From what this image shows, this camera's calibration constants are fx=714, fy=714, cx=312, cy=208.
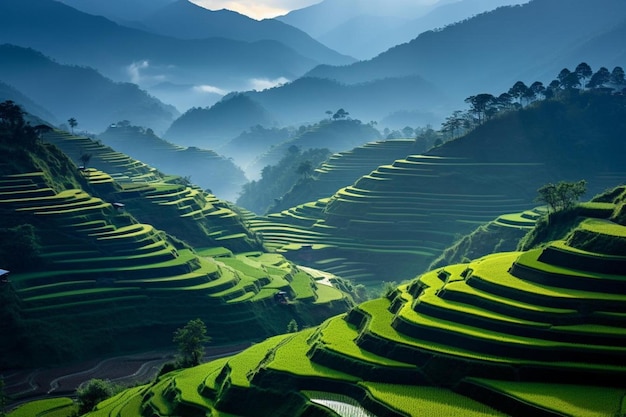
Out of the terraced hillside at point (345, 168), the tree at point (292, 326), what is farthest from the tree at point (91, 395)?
the terraced hillside at point (345, 168)

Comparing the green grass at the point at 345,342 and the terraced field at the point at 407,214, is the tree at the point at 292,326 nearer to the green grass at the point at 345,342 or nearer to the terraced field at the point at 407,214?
the green grass at the point at 345,342

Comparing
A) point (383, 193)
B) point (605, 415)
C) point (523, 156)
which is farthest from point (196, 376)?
point (523, 156)

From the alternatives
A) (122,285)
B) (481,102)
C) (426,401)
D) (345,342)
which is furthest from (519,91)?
(426,401)

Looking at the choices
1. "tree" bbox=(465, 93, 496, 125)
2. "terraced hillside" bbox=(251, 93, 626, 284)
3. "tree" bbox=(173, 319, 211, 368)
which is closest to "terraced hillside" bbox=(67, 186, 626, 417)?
"tree" bbox=(173, 319, 211, 368)

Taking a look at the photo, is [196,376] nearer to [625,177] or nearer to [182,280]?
[182,280]

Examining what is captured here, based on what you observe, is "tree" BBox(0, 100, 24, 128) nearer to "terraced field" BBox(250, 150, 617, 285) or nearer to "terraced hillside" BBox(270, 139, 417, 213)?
"terraced field" BBox(250, 150, 617, 285)

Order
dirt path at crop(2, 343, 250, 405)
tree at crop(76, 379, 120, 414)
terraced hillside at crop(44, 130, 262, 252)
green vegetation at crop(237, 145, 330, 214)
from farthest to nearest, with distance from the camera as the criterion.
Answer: green vegetation at crop(237, 145, 330, 214)
terraced hillside at crop(44, 130, 262, 252)
dirt path at crop(2, 343, 250, 405)
tree at crop(76, 379, 120, 414)
